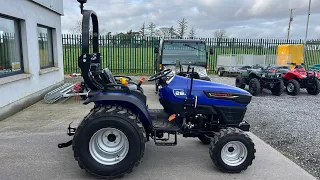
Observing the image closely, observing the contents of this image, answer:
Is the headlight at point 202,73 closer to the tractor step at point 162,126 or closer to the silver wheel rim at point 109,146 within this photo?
the tractor step at point 162,126

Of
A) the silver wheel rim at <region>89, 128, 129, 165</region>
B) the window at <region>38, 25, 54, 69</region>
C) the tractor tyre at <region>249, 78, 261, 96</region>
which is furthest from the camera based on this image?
the tractor tyre at <region>249, 78, 261, 96</region>

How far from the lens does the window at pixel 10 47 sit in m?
6.46

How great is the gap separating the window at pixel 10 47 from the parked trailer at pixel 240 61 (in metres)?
11.2

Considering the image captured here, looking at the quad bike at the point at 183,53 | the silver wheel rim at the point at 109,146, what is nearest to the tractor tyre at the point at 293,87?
the quad bike at the point at 183,53

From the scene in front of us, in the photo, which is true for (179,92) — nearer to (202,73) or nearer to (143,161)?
(143,161)

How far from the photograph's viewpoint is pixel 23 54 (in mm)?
7133

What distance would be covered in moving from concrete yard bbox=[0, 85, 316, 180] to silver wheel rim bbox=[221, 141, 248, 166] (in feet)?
0.57

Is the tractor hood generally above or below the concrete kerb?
above

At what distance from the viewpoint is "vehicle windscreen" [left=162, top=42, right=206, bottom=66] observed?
29.2 feet

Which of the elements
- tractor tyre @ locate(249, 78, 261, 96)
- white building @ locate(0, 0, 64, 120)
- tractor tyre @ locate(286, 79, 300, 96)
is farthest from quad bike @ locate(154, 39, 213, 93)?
white building @ locate(0, 0, 64, 120)

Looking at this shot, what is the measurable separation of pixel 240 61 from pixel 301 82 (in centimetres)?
677

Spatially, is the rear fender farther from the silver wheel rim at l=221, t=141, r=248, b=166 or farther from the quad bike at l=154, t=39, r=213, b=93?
the quad bike at l=154, t=39, r=213, b=93

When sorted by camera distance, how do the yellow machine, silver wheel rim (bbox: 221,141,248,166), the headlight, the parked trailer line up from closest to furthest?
silver wheel rim (bbox: 221,141,248,166)
the headlight
the parked trailer
the yellow machine

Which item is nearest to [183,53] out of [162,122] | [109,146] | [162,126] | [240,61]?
[162,122]
